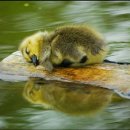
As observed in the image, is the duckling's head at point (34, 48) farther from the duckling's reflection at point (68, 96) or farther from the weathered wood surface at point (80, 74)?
the duckling's reflection at point (68, 96)

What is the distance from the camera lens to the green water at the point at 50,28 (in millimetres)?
3697

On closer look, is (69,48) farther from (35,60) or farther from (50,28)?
(50,28)

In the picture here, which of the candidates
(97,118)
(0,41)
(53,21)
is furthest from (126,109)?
(53,21)

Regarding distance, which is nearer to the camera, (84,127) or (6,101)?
(84,127)

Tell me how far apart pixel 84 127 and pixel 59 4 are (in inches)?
149

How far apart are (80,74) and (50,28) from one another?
174 centimetres

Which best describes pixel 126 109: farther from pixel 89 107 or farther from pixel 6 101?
pixel 6 101

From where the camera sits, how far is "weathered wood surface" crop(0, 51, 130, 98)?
13.3ft

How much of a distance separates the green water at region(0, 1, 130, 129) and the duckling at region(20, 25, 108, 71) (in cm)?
20

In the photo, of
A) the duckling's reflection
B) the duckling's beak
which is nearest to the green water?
the duckling's reflection

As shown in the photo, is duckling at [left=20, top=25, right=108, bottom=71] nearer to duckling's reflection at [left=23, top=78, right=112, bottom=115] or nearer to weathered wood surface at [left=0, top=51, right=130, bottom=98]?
weathered wood surface at [left=0, top=51, right=130, bottom=98]

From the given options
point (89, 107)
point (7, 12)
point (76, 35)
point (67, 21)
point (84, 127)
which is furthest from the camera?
point (7, 12)

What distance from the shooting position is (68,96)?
4109 millimetres

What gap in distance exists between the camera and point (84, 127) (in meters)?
3.57
